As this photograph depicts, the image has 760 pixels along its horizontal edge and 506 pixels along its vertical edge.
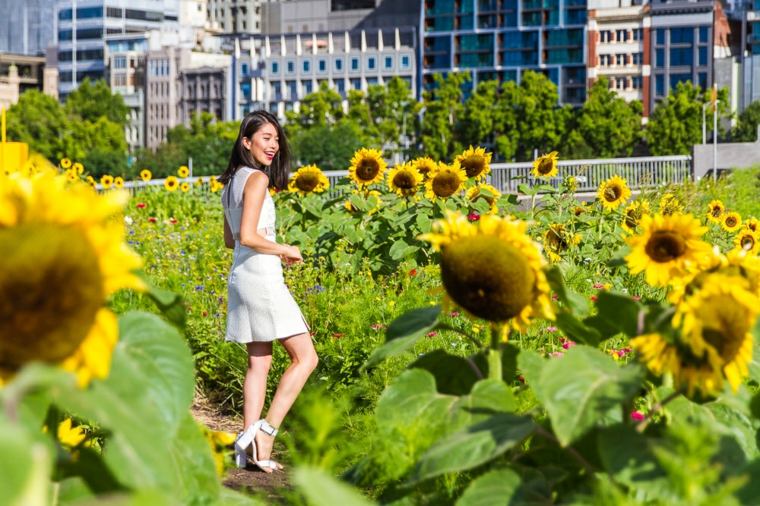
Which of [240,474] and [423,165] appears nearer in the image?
[240,474]

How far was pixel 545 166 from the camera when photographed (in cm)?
983

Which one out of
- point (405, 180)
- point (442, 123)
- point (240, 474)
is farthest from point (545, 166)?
point (442, 123)

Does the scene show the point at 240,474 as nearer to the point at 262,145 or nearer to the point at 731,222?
the point at 262,145

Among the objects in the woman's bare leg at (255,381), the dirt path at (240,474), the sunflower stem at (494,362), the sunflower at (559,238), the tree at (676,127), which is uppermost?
the tree at (676,127)

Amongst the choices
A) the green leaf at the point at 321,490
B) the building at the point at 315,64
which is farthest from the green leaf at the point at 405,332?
the building at the point at 315,64

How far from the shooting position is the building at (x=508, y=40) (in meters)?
116

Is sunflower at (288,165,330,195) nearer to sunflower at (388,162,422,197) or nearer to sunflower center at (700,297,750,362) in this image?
sunflower at (388,162,422,197)

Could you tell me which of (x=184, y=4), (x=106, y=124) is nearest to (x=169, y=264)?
(x=106, y=124)

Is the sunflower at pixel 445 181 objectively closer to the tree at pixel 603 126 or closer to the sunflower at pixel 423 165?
the sunflower at pixel 423 165

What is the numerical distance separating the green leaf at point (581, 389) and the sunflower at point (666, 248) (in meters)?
0.55

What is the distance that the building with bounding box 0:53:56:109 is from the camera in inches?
6211

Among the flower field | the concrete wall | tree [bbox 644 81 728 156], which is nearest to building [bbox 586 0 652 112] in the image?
tree [bbox 644 81 728 156]

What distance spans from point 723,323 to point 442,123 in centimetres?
8896

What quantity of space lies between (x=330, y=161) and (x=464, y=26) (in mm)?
36769
